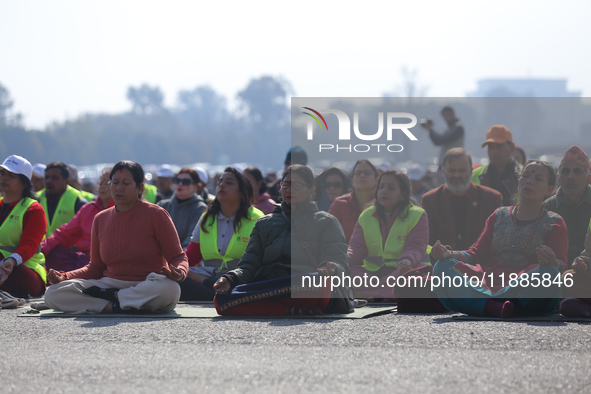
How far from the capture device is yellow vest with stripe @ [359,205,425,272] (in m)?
7.39

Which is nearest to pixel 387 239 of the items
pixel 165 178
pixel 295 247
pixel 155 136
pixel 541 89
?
pixel 295 247

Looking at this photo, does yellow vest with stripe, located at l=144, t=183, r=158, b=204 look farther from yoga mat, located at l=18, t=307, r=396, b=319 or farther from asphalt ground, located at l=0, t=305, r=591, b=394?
asphalt ground, located at l=0, t=305, r=591, b=394

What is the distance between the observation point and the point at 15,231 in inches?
316

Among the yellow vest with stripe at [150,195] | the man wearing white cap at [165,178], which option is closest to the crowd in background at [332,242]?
the yellow vest with stripe at [150,195]

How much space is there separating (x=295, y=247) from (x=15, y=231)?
328cm

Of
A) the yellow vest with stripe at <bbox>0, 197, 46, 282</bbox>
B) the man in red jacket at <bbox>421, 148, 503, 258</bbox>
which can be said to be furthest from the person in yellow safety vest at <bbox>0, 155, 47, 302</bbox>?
the man in red jacket at <bbox>421, 148, 503, 258</bbox>

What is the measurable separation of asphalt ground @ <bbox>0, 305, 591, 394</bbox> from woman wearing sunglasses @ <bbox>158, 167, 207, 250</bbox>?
3212 millimetres

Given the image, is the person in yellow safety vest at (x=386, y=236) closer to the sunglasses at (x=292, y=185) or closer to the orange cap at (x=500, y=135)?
the sunglasses at (x=292, y=185)

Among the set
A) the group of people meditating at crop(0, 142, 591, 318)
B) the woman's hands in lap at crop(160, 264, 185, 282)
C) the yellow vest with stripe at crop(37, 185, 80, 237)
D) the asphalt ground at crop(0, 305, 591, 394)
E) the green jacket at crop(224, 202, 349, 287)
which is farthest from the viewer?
the yellow vest with stripe at crop(37, 185, 80, 237)

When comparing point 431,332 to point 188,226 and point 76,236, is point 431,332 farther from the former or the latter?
point 76,236

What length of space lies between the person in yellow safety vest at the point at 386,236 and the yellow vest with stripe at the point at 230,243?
1.09 metres

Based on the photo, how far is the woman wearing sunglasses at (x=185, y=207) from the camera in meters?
9.29

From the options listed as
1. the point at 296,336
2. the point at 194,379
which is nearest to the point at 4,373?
the point at 194,379

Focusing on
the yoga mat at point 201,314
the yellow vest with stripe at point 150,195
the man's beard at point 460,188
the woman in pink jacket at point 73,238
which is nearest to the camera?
the yoga mat at point 201,314
